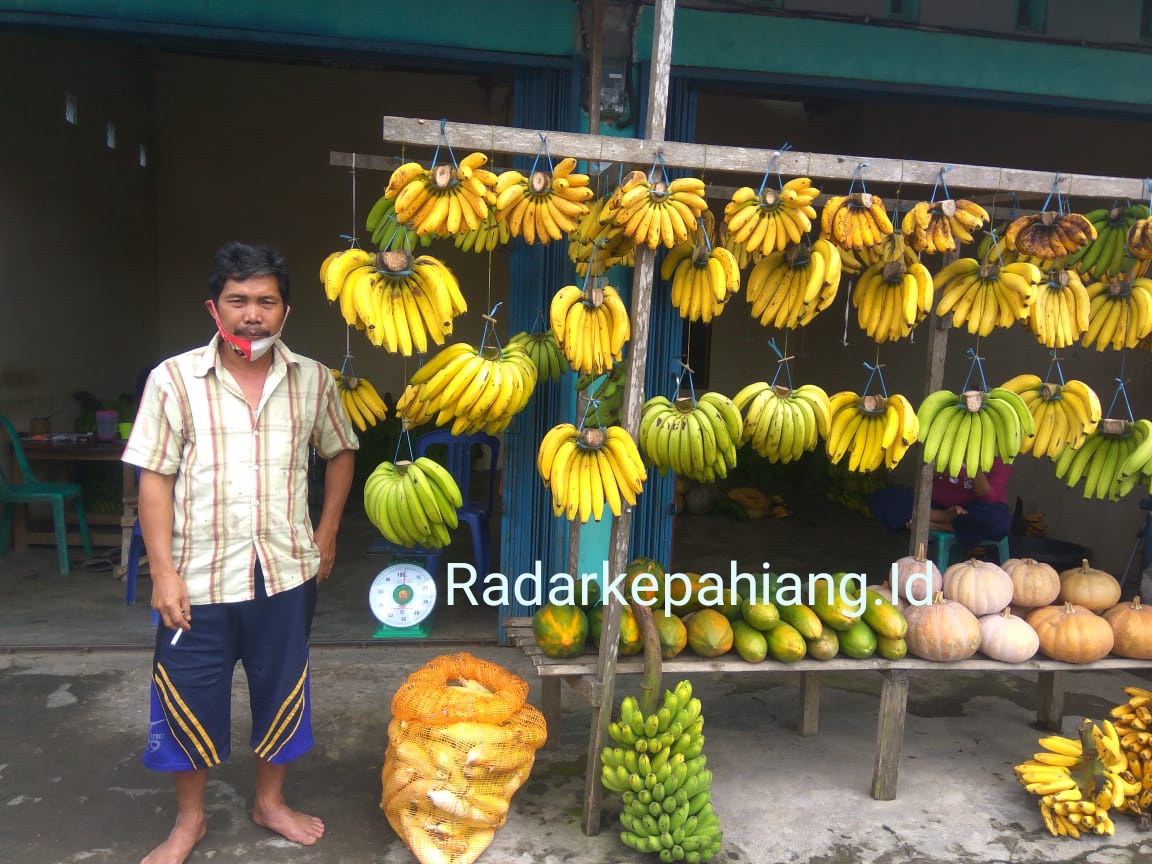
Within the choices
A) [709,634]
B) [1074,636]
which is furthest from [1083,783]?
[709,634]

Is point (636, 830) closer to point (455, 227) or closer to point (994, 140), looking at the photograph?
point (455, 227)

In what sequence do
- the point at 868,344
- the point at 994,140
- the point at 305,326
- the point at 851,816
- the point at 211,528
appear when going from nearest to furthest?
the point at 211,528, the point at 851,816, the point at 994,140, the point at 868,344, the point at 305,326

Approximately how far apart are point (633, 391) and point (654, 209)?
543 millimetres

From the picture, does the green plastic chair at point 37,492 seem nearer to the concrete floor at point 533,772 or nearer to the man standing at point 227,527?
the concrete floor at point 533,772

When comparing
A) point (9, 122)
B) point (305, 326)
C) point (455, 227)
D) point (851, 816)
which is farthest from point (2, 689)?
point (305, 326)

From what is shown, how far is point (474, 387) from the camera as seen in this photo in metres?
2.50

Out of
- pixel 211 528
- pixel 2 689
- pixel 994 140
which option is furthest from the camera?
pixel 994 140

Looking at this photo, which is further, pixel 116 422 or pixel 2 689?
pixel 116 422

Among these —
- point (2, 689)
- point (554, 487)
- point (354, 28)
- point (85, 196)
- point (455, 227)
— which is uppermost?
point (354, 28)

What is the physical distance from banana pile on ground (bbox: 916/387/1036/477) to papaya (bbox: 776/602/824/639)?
26.1 inches

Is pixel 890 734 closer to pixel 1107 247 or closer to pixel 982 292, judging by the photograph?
pixel 982 292

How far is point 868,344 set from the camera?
8578 mm

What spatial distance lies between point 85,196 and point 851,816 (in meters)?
7.20

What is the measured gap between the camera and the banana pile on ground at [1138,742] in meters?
2.89
